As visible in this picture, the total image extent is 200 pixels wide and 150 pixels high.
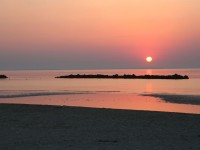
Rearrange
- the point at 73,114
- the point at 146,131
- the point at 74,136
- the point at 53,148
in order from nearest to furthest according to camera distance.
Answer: the point at 53,148 → the point at 74,136 → the point at 146,131 → the point at 73,114

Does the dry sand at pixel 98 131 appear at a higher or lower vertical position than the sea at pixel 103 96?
lower

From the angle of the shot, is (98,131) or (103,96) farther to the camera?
(103,96)

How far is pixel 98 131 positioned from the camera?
46.5ft

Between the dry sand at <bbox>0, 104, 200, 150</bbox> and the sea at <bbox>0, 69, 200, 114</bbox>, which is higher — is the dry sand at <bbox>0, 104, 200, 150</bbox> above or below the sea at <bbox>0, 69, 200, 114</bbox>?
below

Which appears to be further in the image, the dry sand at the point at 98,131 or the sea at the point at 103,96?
the sea at the point at 103,96

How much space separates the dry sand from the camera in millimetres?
Answer: 11352

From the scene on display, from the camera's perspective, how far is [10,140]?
39.4 feet

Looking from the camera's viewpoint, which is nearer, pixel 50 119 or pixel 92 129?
pixel 92 129

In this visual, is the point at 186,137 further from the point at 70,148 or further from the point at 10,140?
the point at 10,140

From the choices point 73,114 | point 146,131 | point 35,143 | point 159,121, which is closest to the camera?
point 35,143

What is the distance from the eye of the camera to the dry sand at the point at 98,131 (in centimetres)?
1135

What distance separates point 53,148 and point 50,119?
7018mm

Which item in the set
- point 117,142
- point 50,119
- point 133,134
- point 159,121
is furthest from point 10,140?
point 159,121

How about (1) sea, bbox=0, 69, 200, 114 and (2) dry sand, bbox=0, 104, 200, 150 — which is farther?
(1) sea, bbox=0, 69, 200, 114
